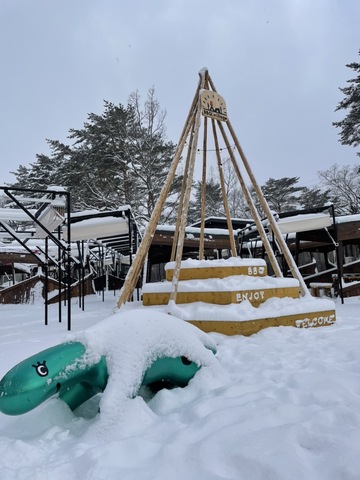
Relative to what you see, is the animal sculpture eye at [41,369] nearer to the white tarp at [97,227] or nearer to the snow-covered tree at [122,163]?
the white tarp at [97,227]

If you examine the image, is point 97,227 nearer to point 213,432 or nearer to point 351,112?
point 213,432

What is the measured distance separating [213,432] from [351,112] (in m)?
23.9

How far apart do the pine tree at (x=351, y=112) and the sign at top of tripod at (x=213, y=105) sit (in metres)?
18.1

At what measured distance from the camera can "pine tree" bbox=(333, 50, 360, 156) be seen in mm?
19841

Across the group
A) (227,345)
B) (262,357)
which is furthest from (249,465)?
(227,345)

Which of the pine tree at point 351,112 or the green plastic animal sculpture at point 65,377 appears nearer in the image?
the green plastic animal sculpture at point 65,377

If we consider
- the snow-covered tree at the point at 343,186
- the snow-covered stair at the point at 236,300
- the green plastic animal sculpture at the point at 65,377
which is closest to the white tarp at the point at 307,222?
the snow-covered stair at the point at 236,300

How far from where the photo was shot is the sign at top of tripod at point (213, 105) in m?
5.87

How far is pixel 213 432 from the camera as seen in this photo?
1.60m

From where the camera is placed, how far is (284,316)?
4.30 metres

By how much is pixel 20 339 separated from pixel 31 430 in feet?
9.43

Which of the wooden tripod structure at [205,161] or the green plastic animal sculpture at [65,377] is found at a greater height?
the wooden tripod structure at [205,161]

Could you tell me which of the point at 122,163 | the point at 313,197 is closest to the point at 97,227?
the point at 122,163

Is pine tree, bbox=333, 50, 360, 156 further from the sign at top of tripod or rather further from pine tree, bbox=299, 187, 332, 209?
the sign at top of tripod
